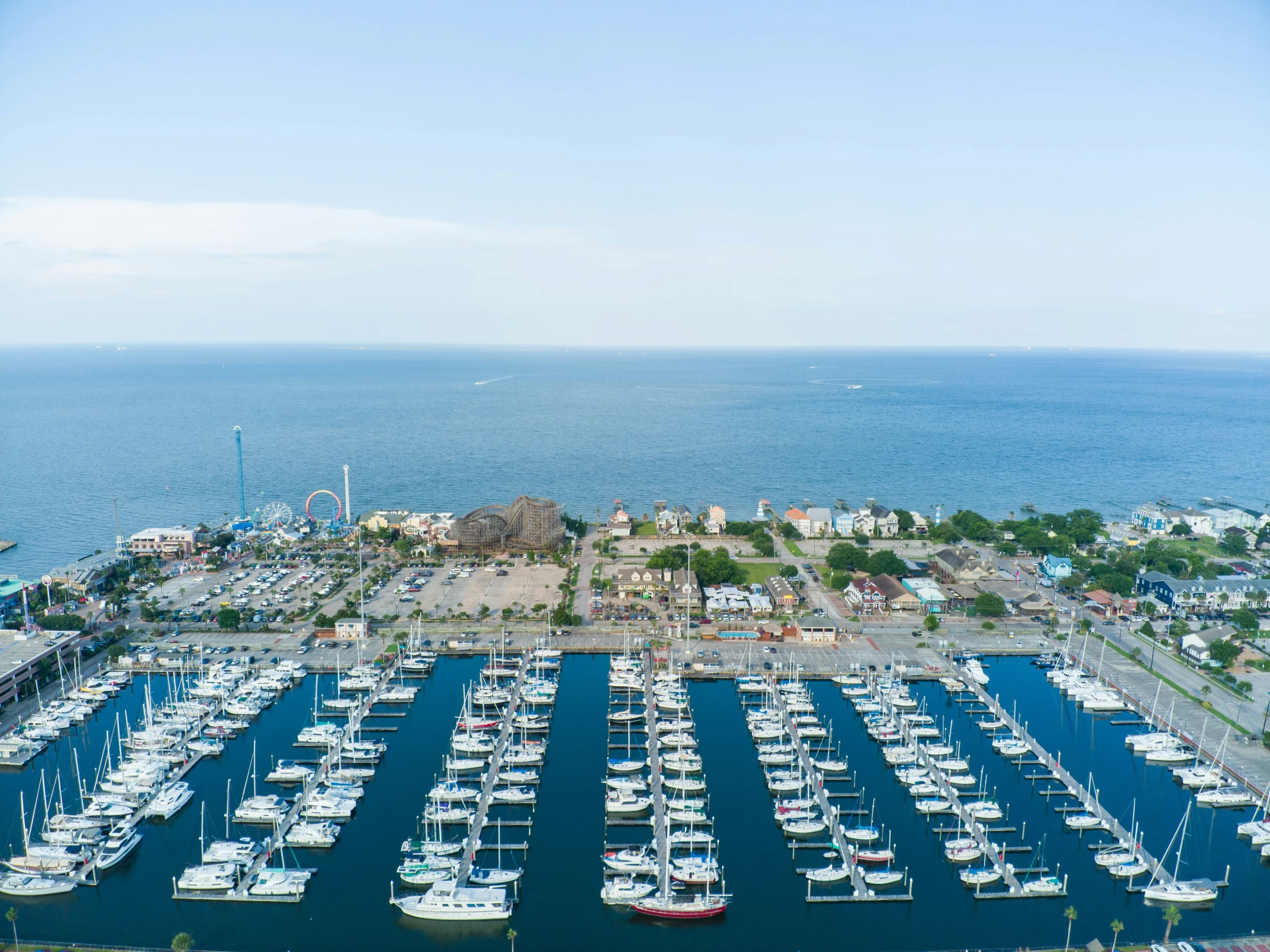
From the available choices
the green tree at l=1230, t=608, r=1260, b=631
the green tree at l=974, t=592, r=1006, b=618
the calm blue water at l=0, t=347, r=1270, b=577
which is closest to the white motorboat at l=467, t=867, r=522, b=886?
the green tree at l=974, t=592, r=1006, b=618

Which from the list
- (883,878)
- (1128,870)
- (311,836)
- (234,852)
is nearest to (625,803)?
(883,878)

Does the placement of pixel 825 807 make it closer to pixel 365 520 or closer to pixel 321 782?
pixel 321 782

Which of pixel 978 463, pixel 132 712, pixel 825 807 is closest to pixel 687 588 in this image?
pixel 825 807

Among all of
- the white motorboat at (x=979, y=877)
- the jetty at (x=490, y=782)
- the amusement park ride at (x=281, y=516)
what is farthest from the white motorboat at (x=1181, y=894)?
the amusement park ride at (x=281, y=516)

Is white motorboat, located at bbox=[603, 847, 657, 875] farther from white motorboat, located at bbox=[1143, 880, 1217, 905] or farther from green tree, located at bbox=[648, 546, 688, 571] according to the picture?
green tree, located at bbox=[648, 546, 688, 571]

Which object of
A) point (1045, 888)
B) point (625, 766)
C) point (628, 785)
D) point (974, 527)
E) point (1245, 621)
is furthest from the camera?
point (974, 527)

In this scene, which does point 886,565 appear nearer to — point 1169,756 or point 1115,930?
point 1169,756
